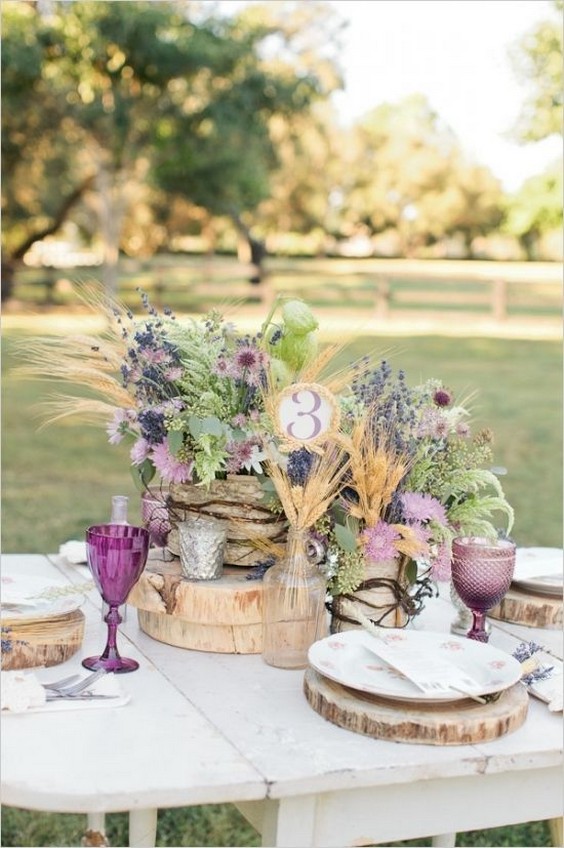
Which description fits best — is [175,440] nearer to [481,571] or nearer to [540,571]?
[481,571]

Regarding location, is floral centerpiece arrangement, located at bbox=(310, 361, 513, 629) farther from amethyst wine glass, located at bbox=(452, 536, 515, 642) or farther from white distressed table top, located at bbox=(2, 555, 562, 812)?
white distressed table top, located at bbox=(2, 555, 562, 812)

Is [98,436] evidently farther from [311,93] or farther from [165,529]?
[311,93]

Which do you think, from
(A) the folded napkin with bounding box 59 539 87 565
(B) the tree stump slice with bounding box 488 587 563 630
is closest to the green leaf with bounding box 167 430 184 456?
(A) the folded napkin with bounding box 59 539 87 565

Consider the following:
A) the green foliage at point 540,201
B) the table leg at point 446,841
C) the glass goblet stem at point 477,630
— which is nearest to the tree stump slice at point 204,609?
the glass goblet stem at point 477,630

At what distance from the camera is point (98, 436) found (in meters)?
8.57

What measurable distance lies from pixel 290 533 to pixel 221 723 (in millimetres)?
290

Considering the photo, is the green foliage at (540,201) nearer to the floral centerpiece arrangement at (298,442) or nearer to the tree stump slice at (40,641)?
the floral centerpiece arrangement at (298,442)

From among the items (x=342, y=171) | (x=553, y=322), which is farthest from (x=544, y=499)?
(x=342, y=171)

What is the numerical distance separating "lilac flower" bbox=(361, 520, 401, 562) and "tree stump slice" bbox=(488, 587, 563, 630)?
0.36m

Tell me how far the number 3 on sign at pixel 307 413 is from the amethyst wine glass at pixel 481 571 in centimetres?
27

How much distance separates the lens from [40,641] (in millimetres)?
1479

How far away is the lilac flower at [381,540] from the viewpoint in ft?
5.13

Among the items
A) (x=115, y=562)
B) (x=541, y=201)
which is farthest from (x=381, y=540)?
(x=541, y=201)

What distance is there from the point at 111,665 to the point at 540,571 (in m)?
0.86
